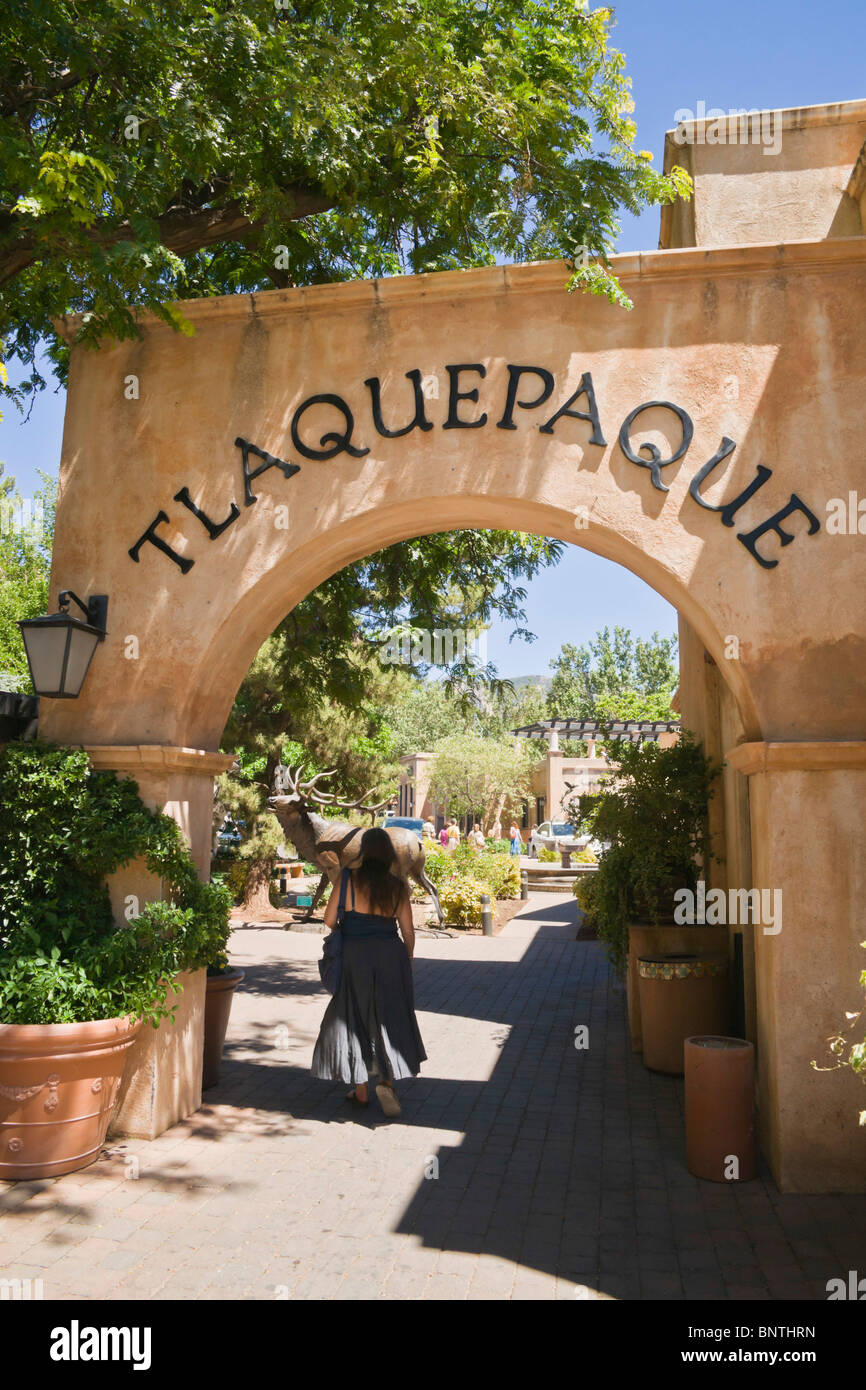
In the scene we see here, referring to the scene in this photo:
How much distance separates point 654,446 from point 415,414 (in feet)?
4.77

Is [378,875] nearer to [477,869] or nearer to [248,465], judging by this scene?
[248,465]

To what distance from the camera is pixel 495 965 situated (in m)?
12.3

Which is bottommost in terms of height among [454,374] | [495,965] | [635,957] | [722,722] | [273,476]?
[495,965]

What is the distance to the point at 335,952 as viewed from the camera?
6.06 m

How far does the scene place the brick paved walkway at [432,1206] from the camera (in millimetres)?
3822

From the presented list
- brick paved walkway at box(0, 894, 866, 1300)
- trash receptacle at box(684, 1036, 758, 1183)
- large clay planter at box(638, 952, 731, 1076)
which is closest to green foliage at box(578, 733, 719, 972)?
large clay planter at box(638, 952, 731, 1076)

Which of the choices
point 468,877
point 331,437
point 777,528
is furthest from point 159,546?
point 468,877

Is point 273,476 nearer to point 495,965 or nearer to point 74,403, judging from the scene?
point 74,403

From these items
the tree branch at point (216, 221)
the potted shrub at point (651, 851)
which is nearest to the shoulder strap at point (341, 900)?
the potted shrub at point (651, 851)

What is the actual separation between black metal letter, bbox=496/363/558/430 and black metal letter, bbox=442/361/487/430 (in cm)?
14

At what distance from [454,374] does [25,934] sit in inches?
161

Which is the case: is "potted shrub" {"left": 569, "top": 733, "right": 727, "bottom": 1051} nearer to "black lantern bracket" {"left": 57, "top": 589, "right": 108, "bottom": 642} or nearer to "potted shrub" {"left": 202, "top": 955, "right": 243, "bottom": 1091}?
"potted shrub" {"left": 202, "top": 955, "right": 243, "bottom": 1091}

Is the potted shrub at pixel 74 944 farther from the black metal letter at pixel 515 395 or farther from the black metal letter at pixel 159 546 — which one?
the black metal letter at pixel 515 395
